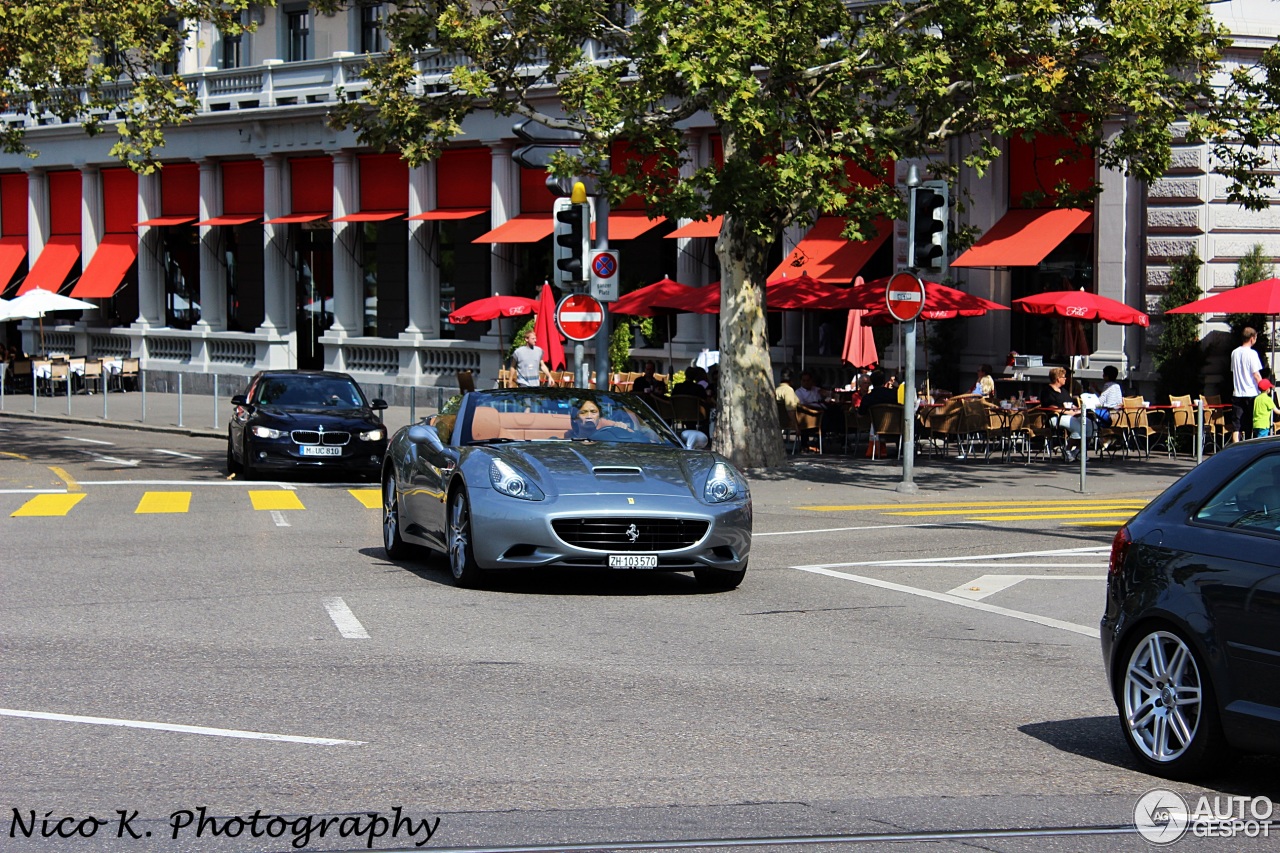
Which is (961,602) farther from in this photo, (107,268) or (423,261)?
(107,268)

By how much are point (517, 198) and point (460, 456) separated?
26194 mm

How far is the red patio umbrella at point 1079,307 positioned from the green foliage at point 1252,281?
2.57 m

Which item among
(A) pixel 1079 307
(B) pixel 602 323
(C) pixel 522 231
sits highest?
(C) pixel 522 231

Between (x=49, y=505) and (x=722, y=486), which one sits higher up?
(x=722, y=486)

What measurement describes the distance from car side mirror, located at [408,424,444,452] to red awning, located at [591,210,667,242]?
20.2m

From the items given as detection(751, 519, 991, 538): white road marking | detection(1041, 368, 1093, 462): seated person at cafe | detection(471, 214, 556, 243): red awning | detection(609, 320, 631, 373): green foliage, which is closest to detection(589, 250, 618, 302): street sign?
detection(751, 519, 991, 538): white road marking

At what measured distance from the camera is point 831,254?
102ft

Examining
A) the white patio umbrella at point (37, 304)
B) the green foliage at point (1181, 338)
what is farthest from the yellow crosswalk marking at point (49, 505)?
the white patio umbrella at point (37, 304)

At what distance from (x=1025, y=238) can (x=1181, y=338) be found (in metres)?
3.12

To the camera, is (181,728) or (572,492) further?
(572,492)

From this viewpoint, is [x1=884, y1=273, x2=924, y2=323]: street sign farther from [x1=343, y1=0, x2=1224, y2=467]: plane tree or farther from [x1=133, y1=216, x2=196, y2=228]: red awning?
[x1=133, y1=216, x2=196, y2=228]: red awning

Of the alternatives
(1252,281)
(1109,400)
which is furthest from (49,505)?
(1252,281)

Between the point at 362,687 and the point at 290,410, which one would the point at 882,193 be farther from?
the point at 362,687

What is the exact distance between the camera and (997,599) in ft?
40.3
